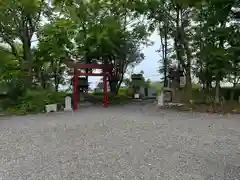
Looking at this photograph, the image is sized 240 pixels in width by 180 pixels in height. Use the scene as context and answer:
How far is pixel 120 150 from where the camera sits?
158 inches

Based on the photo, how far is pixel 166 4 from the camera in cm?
1098

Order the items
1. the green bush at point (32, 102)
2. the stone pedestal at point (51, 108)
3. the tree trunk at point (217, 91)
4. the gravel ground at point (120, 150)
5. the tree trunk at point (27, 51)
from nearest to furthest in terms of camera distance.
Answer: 1. the gravel ground at point (120, 150)
2. the green bush at point (32, 102)
3. the stone pedestal at point (51, 108)
4. the tree trunk at point (217, 91)
5. the tree trunk at point (27, 51)

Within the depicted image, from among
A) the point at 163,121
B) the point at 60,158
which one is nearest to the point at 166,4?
the point at 163,121

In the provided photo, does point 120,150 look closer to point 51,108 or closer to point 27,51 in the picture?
point 51,108

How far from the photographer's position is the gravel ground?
10.1 ft

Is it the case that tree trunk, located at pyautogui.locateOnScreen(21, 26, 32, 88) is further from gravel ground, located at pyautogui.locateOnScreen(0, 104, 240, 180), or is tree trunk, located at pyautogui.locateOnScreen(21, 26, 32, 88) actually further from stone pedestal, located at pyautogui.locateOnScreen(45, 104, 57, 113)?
gravel ground, located at pyautogui.locateOnScreen(0, 104, 240, 180)

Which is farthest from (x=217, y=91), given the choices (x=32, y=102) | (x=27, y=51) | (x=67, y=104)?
(x=27, y=51)

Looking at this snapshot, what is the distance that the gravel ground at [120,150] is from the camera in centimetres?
306

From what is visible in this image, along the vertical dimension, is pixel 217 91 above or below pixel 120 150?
above

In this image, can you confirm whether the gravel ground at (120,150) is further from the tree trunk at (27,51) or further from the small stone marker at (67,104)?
the tree trunk at (27,51)

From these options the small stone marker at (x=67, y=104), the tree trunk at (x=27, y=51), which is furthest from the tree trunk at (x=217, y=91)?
the tree trunk at (x=27, y=51)

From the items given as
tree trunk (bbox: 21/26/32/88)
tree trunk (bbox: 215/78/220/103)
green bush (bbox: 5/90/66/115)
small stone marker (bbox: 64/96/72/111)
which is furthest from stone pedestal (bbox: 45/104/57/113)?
tree trunk (bbox: 215/78/220/103)

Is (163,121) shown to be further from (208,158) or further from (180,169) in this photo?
(180,169)

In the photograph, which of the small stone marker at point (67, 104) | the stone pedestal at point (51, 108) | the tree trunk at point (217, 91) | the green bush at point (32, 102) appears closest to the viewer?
the green bush at point (32, 102)
